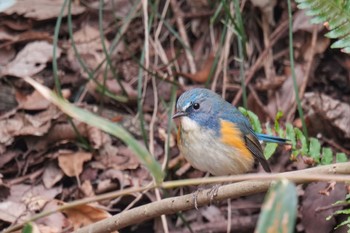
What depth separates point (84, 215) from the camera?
5.07 metres

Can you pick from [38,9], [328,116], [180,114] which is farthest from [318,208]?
[38,9]

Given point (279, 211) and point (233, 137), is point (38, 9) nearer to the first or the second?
point (233, 137)

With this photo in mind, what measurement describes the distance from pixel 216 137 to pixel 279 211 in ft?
9.09

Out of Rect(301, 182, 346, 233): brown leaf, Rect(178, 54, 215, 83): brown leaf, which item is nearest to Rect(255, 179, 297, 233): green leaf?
Rect(301, 182, 346, 233): brown leaf

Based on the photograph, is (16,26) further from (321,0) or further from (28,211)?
(321,0)

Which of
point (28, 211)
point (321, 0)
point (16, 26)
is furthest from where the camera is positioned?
point (16, 26)

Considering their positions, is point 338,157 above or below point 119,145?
above

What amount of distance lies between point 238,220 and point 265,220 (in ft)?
12.6

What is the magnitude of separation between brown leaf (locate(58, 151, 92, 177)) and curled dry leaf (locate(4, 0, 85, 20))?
1.55 meters

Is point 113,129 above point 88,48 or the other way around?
above

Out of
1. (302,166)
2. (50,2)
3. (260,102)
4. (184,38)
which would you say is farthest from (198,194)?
(50,2)

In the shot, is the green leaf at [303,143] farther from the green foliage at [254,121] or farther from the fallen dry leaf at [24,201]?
the fallen dry leaf at [24,201]

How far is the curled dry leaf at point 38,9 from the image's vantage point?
6.42m

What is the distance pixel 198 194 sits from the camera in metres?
4.12
